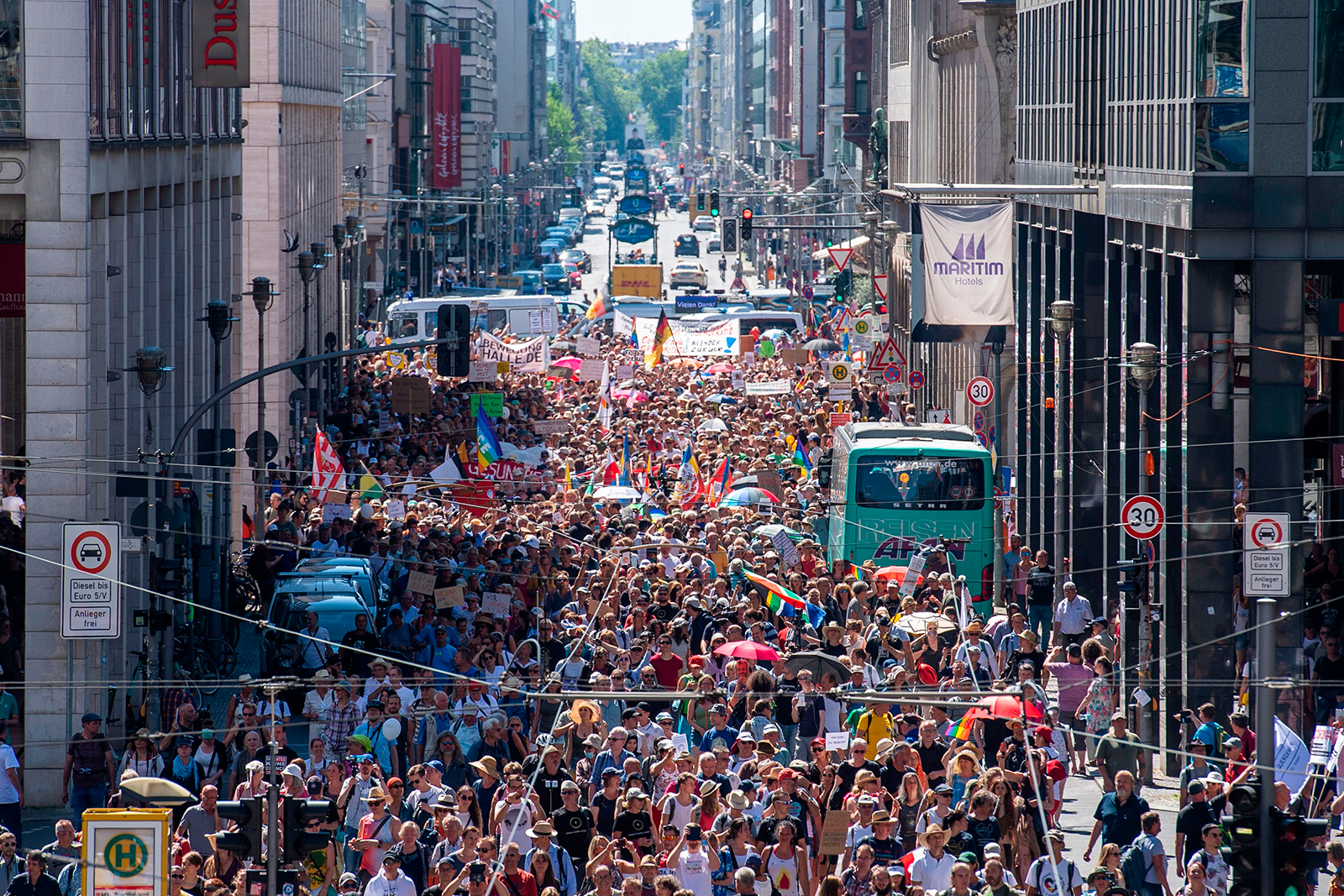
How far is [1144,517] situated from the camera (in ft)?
78.2

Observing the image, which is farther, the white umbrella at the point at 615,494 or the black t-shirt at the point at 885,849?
the white umbrella at the point at 615,494

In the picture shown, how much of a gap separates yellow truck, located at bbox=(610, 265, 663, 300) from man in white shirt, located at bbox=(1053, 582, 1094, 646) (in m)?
69.6

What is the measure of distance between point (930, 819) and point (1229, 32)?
11.7 m

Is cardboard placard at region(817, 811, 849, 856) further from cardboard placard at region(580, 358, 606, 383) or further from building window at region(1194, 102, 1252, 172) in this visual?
cardboard placard at region(580, 358, 606, 383)

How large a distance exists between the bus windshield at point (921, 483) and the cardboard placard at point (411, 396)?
16152mm

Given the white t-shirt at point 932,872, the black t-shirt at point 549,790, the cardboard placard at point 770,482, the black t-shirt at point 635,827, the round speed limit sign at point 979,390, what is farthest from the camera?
the round speed limit sign at point 979,390

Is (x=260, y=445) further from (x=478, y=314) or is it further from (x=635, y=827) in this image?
(x=478, y=314)

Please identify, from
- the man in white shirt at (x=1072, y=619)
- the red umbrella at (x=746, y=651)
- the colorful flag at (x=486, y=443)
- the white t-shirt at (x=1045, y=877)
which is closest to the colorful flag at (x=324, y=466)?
the colorful flag at (x=486, y=443)

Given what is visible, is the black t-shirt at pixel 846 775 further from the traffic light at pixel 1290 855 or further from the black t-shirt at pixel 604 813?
the traffic light at pixel 1290 855

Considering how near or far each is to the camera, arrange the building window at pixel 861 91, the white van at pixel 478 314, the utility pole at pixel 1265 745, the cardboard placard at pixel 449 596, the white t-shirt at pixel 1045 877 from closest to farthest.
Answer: the utility pole at pixel 1265 745, the white t-shirt at pixel 1045 877, the cardboard placard at pixel 449 596, the white van at pixel 478 314, the building window at pixel 861 91

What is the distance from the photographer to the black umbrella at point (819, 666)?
62.3 ft

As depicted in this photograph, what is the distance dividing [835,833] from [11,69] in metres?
14.2

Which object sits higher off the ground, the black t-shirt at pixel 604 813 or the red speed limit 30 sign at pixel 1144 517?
the red speed limit 30 sign at pixel 1144 517

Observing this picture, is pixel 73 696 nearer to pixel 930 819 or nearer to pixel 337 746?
pixel 337 746
